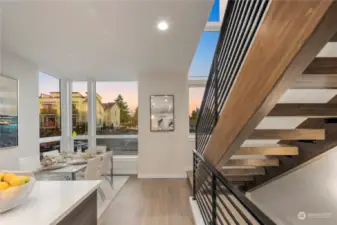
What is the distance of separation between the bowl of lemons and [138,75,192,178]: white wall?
467cm

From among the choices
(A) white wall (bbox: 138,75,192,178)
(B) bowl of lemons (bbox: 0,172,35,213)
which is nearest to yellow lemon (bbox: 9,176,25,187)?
(B) bowl of lemons (bbox: 0,172,35,213)

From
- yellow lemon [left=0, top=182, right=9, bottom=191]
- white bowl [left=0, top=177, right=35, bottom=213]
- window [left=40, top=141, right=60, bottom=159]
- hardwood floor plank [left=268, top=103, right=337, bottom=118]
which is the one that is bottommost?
window [left=40, top=141, right=60, bottom=159]

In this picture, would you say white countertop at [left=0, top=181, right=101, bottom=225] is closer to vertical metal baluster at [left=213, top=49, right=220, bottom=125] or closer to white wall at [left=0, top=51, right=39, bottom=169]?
vertical metal baluster at [left=213, top=49, right=220, bottom=125]

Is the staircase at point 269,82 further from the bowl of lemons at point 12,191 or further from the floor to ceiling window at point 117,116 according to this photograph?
the floor to ceiling window at point 117,116

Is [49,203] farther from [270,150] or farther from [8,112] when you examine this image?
[8,112]

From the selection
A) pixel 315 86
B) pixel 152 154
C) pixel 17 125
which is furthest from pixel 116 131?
pixel 315 86

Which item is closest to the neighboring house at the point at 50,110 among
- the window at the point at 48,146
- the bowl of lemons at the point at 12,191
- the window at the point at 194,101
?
the window at the point at 48,146

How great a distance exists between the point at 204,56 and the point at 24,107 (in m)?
4.27

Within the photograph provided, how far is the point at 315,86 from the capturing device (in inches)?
63.7

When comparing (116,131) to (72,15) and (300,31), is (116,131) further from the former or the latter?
(300,31)

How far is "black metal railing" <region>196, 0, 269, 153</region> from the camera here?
1554 mm

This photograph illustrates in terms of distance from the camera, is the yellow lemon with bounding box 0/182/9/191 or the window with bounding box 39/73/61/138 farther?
the window with bounding box 39/73/61/138

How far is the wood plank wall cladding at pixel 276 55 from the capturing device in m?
1.05

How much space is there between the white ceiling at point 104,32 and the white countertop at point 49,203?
6.18 feet
